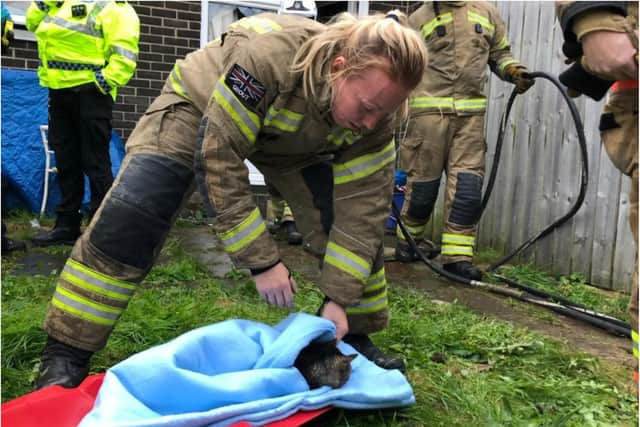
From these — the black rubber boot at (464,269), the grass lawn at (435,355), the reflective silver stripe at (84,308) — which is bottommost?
the black rubber boot at (464,269)

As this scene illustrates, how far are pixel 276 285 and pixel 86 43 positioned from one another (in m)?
3.45

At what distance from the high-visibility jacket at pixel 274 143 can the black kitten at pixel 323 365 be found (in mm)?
249

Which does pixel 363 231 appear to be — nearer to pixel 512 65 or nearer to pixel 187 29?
pixel 512 65

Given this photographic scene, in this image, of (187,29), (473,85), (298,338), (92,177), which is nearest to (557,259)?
(473,85)

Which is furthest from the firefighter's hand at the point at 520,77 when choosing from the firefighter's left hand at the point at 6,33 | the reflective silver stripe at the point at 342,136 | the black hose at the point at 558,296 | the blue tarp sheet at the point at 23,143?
the blue tarp sheet at the point at 23,143

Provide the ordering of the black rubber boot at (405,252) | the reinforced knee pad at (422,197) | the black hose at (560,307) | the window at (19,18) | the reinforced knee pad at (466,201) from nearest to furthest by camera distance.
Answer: the black hose at (560,307), the reinforced knee pad at (466,201), the reinforced knee pad at (422,197), the black rubber boot at (405,252), the window at (19,18)

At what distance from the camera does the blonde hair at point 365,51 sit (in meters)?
1.99

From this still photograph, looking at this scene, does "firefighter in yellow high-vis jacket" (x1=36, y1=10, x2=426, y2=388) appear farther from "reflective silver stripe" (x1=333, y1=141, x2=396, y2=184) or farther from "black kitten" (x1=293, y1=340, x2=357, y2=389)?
"black kitten" (x1=293, y1=340, x2=357, y2=389)

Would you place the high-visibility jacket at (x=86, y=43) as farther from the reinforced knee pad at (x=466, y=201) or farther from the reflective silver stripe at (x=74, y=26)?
the reinforced knee pad at (x=466, y=201)

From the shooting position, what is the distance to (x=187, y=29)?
6.73 m

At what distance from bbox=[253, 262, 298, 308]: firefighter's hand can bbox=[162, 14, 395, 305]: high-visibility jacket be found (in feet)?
0.15

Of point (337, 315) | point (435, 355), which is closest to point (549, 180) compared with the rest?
point (435, 355)

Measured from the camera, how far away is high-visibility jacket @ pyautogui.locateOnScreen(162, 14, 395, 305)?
2.08 m

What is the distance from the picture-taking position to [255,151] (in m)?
2.52
